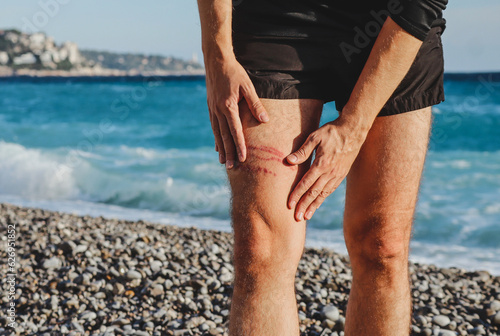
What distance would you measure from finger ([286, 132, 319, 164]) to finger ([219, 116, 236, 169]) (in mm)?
188

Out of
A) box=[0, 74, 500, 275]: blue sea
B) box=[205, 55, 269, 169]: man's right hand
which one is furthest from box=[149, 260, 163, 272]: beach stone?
box=[205, 55, 269, 169]: man's right hand

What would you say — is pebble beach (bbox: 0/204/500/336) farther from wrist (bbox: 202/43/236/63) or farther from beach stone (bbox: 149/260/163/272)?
wrist (bbox: 202/43/236/63)

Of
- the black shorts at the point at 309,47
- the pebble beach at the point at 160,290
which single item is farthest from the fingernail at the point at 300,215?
the pebble beach at the point at 160,290

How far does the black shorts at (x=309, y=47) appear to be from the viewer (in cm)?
164

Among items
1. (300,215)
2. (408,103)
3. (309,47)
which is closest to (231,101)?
(309,47)

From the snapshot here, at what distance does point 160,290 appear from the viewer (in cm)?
352

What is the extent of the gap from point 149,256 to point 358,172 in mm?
2651

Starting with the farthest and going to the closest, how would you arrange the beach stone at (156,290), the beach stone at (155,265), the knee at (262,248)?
the beach stone at (155,265)
the beach stone at (156,290)
the knee at (262,248)

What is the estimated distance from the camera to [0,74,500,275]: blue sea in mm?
7145

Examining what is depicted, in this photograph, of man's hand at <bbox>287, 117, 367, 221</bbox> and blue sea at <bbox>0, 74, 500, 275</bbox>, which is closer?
man's hand at <bbox>287, 117, 367, 221</bbox>

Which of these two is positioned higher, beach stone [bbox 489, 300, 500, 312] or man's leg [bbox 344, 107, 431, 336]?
man's leg [bbox 344, 107, 431, 336]

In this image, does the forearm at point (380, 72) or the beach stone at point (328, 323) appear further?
the beach stone at point (328, 323)

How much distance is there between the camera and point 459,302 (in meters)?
3.89

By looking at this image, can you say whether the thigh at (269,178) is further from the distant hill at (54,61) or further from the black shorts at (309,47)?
the distant hill at (54,61)
